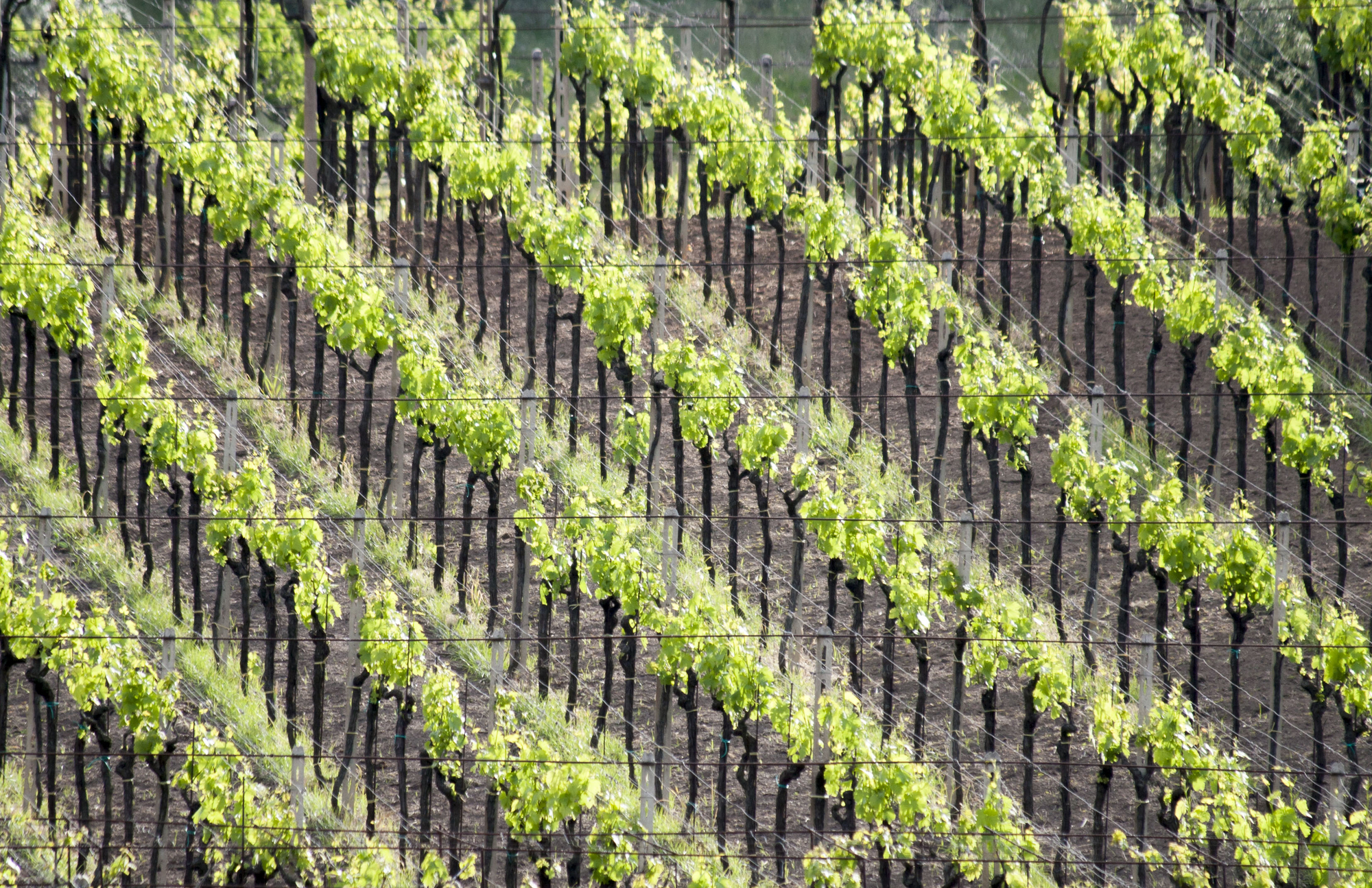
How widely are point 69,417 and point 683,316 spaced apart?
14.9 ft

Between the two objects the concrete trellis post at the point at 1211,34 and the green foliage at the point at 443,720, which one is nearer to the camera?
the green foliage at the point at 443,720

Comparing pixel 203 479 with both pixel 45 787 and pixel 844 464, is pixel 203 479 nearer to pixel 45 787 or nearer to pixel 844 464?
pixel 45 787

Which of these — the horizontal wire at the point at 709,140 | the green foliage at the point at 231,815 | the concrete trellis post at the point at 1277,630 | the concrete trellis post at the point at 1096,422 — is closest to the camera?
the green foliage at the point at 231,815

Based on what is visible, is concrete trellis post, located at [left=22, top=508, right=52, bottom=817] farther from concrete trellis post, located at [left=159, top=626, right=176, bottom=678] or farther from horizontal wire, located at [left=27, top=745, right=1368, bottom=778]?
concrete trellis post, located at [left=159, top=626, right=176, bottom=678]

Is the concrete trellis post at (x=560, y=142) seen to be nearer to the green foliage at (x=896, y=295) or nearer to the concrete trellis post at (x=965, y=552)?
the green foliage at (x=896, y=295)

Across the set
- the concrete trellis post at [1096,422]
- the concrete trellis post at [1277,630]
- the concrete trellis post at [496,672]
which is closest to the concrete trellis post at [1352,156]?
the concrete trellis post at [1096,422]

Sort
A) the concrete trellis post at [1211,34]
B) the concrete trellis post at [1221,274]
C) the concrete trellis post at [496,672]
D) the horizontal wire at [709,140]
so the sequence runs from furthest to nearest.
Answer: the concrete trellis post at [1211,34] < the horizontal wire at [709,140] < the concrete trellis post at [1221,274] < the concrete trellis post at [496,672]

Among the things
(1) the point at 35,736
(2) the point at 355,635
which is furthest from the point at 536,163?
(1) the point at 35,736

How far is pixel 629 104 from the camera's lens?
39.2ft

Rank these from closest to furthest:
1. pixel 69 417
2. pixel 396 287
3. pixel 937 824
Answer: pixel 937 824 < pixel 396 287 < pixel 69 417

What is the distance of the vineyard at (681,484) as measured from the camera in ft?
25.1

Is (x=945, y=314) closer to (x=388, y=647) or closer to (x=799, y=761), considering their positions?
(x=799, y=761)

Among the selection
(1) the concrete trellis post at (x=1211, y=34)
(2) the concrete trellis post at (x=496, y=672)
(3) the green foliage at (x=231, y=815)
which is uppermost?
(1) the concrete trellis post at (x=1211, y=34)

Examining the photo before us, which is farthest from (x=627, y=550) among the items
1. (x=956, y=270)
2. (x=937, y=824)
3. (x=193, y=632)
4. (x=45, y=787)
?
(x=956, y=270)
